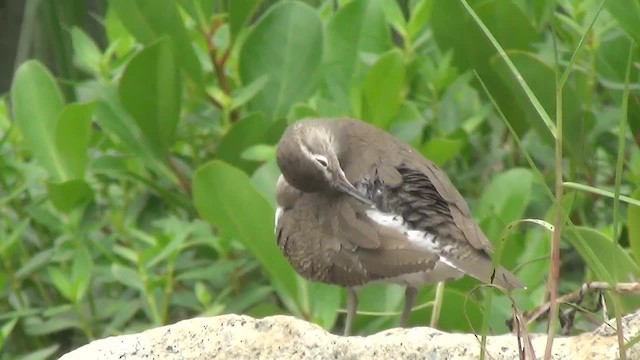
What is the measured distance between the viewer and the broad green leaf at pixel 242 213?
3943mm

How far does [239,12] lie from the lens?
4621 mm

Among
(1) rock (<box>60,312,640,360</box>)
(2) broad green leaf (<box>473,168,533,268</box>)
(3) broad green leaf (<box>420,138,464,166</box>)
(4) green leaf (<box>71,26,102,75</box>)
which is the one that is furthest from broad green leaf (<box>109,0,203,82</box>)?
(1) rock (<box>60,312,640,360</box>)

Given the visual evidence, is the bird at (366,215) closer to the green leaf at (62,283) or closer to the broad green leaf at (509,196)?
the broad green leaf at (509,196)

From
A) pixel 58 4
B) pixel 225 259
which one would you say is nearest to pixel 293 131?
pixel 225 259

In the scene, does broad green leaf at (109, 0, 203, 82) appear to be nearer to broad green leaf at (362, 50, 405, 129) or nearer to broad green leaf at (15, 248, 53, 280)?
broad green leaf at (362, 50, 405, 129)

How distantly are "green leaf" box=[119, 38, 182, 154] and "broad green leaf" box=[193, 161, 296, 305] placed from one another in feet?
1.58

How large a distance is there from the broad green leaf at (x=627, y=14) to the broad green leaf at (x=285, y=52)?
1.10m

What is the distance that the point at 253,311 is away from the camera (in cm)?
411

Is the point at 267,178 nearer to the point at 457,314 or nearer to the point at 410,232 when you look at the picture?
the point at 410,232

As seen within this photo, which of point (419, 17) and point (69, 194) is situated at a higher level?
point (419, 17)

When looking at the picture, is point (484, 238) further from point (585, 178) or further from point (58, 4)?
point (58, 4)

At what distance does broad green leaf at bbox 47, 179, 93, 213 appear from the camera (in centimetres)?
429

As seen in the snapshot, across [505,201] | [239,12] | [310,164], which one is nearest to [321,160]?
[310,164]

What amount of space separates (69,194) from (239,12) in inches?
35.2
